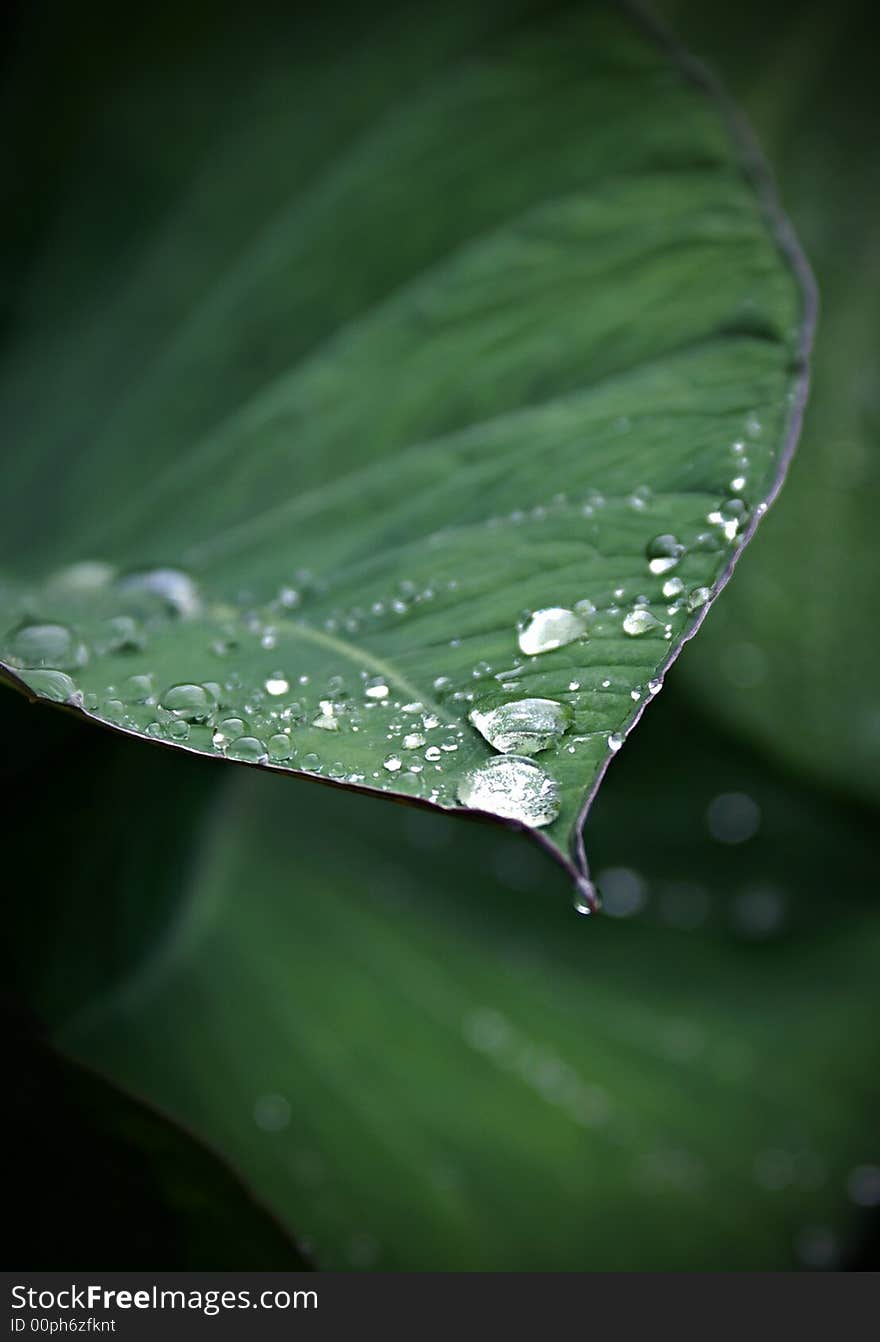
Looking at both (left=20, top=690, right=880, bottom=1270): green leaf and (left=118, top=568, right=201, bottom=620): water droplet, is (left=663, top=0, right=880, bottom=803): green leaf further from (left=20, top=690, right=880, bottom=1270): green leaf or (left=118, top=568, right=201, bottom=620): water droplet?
(left=118, top=568, right=201, bottom=620): water droplet

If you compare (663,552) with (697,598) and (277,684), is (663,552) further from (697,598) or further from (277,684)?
(277,684)

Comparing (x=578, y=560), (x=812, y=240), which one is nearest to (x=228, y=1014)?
(x=578, y=560)

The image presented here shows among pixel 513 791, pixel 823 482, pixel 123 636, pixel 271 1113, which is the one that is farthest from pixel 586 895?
pixel 823 482

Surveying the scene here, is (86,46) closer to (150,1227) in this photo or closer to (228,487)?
(228,487)

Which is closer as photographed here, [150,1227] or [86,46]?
[150,1227]

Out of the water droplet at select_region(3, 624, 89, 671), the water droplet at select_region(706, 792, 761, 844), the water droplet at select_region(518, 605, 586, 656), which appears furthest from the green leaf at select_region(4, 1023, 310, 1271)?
the water droplet at select_region(706, 792, 761, 844)

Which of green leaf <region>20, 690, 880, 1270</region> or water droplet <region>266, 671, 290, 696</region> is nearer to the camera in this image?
water droplet <region>266, 671, 290, 696</region>

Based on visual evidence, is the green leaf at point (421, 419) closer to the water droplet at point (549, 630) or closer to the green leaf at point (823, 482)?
the water droplet at point (549, 630)
